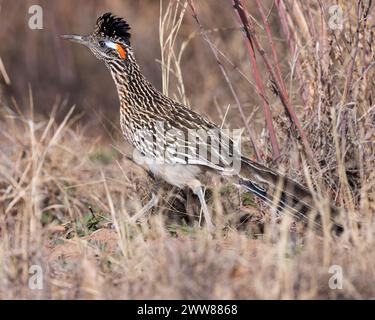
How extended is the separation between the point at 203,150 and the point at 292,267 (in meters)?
1.44

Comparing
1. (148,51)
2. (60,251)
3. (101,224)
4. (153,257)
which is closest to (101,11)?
(148,51)

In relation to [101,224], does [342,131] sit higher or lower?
higher

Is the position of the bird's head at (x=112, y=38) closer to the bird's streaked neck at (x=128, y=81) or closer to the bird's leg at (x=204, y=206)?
the bird's streaked neck at (x=128, y=81)

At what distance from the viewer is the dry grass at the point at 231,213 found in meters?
3.78

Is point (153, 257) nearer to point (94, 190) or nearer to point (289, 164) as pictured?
point (289, 164)

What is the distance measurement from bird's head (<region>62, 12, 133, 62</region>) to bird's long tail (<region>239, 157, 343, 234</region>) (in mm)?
1194

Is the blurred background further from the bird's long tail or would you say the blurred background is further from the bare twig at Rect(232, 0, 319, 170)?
the bird's long tail

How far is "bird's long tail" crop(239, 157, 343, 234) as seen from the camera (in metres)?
4.69

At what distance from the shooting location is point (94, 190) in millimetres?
6309

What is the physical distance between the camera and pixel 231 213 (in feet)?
17.3

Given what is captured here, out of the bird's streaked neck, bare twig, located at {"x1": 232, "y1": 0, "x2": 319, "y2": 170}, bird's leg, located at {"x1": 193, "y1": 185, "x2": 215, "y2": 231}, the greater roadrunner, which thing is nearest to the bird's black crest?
the greater roadrunner

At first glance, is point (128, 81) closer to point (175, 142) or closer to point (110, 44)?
point (110, 44)

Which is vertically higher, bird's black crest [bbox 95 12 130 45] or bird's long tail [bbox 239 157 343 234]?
bird's black crest [bbox 95 12 130 45]

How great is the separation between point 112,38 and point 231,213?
1.42 m
